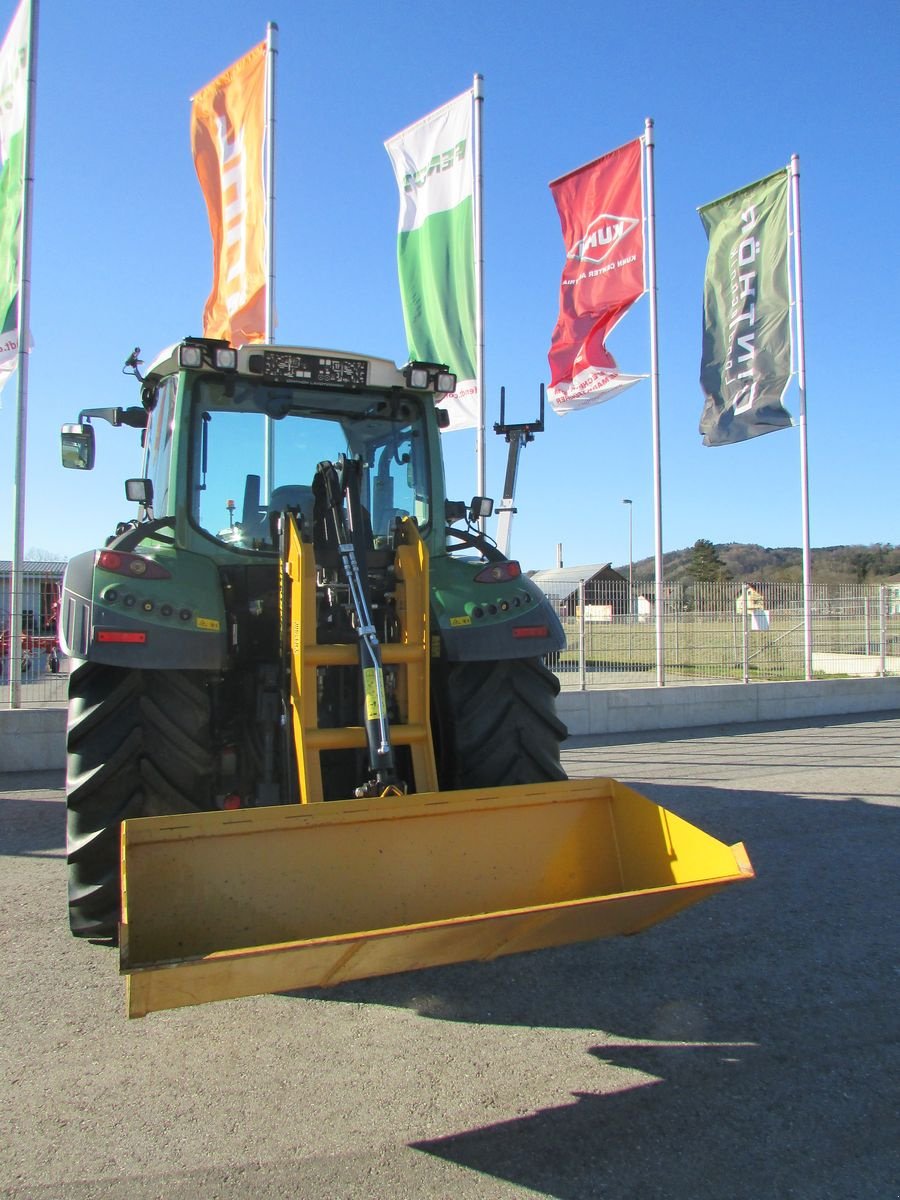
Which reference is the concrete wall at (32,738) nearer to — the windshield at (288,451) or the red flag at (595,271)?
the windshield at (288,451)

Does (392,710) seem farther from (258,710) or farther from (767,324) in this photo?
(767,324)

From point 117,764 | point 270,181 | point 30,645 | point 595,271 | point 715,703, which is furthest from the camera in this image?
point 595,271

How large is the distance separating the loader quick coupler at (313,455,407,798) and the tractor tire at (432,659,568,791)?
0.38 meters

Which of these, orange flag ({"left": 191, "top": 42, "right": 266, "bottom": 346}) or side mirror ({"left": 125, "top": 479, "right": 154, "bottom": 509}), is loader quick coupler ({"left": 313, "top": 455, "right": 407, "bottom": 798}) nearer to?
side mirror ({"left": 125, "top": 479, "right": 154, "bottom": 509})

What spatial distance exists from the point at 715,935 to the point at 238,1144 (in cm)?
249

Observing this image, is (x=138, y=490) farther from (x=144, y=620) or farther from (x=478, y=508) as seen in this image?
(x=478, y=508)

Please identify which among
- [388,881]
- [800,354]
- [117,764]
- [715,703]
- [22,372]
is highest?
[800,354]

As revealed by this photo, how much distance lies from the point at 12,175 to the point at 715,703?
34.9ft

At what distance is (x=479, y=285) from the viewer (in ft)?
37.7

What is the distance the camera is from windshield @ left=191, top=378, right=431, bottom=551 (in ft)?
15.0

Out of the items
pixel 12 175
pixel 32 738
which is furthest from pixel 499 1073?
pixel 12 175

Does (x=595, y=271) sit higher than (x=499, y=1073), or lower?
higher

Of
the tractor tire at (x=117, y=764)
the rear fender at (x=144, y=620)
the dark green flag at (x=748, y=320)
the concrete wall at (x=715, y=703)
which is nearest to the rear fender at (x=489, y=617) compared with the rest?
the rear fender at (x=144, y=620)

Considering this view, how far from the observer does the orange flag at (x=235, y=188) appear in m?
11.0
